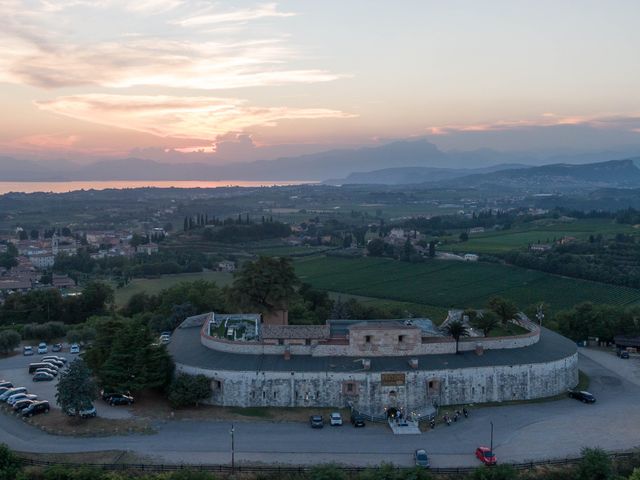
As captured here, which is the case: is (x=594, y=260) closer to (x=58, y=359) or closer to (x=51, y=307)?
(x=58, y=359)

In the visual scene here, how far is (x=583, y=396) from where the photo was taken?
36.8 metres

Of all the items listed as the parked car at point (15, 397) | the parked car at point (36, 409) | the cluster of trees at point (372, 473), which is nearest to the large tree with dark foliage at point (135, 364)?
the parked car at point (36, 409)

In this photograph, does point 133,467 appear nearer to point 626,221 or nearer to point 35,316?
point 35,316

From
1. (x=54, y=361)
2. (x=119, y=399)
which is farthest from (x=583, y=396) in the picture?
(x=54, y=361)

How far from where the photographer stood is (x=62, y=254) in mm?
115250

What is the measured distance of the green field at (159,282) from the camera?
8040 cm

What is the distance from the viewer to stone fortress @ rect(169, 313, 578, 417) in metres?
34.9

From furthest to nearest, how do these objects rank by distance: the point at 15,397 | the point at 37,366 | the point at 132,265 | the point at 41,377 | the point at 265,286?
the point at 132,265, the point at 265,286, the point at 37,366, the point at 41,377, the point at 15,397

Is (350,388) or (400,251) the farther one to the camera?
(400,251)

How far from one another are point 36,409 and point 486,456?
83.5ft

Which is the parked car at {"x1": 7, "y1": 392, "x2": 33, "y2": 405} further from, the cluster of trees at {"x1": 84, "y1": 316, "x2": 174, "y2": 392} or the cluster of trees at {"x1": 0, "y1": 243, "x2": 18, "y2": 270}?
the cluster of trees at {"x1": 0, "y1": 243, "x2": 18, "y2": 270}

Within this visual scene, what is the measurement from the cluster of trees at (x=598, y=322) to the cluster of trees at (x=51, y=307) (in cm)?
4840

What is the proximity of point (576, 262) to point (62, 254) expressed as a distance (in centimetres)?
9386

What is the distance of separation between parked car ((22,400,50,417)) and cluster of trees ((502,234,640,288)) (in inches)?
2728
